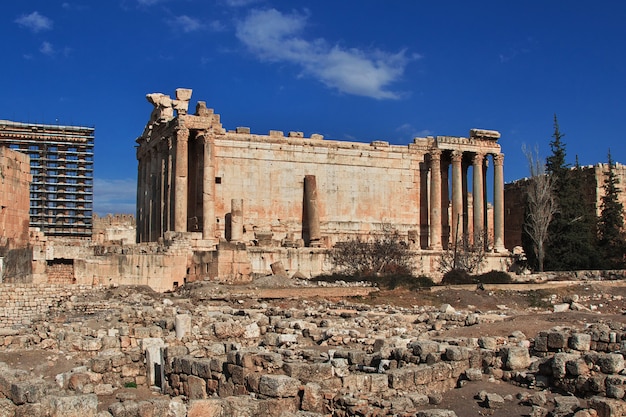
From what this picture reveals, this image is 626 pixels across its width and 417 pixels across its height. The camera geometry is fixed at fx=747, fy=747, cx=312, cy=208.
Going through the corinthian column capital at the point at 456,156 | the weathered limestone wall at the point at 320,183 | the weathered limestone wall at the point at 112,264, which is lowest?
the weathered limestone wall at the point at 112,264

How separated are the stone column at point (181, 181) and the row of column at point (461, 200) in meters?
15.4

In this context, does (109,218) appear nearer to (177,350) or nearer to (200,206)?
(200,206)

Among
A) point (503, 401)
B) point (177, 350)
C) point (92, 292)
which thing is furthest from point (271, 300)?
point (503, 401)

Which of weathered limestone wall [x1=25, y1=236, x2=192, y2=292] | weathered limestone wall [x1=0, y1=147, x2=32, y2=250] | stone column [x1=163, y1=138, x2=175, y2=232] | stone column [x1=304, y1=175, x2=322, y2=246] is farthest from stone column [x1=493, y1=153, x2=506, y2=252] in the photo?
weathered limestone wall [x1=0, y1=147, x2=32, y2=250]

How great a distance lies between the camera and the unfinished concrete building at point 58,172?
6394 centimetres

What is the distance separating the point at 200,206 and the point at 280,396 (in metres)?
33.2

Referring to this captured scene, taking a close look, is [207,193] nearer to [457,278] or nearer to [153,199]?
[153,199]

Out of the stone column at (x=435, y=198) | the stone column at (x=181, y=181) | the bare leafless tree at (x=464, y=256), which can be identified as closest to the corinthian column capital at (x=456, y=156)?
the stone column at (x=435, y=198)

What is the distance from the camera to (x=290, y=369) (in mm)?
10836

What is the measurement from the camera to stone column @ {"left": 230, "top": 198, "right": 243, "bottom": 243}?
133ft

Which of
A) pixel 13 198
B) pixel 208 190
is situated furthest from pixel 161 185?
pixel 13 198

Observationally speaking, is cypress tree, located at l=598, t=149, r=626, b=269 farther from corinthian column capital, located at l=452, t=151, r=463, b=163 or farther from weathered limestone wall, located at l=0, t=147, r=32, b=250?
weathered limestone wall, located at l=0, t=147, r=32, b=250

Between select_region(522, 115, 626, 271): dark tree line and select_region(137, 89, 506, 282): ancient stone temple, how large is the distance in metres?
3.18

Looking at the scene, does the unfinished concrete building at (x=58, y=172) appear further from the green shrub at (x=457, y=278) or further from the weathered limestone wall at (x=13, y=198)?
the green shrub at (x=457, y=278)
